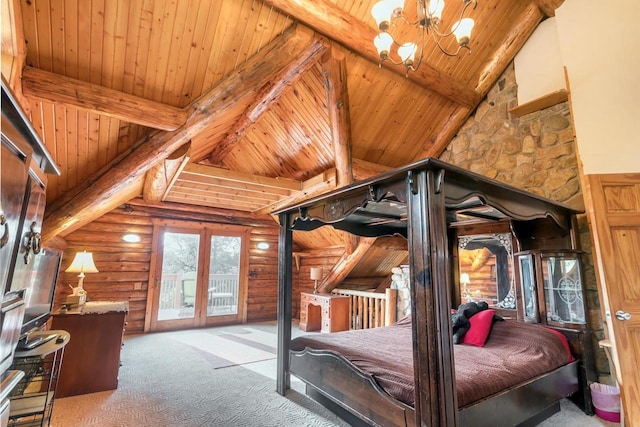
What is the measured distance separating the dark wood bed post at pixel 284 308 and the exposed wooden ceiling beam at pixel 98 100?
1550 mm

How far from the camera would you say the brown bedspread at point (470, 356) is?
81.4 inches

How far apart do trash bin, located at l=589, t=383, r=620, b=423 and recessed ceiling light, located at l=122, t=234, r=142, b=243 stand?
22.4 feet

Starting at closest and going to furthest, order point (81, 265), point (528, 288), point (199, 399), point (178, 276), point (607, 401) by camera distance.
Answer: point (607, 401) < point (199, 399) < point (528, 288) < point (81, 265) < point (178, 276)

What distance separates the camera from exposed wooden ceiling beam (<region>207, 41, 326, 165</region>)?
11.7ft

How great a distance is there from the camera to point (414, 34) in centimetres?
372

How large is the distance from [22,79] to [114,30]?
2.71 feet

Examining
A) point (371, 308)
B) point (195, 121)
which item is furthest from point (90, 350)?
point (371, 308)

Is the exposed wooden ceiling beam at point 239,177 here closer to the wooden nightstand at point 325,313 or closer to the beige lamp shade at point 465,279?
the wooden nightstand at point 325,313

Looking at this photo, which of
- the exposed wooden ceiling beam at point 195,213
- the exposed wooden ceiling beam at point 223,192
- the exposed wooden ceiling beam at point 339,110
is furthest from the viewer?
the exposed wooden ceiling beam at point 195,213

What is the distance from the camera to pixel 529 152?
13.5ft

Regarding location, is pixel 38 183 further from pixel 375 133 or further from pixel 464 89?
pixel 464 89

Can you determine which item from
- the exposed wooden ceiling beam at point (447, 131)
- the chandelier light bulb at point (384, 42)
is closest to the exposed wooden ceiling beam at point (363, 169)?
the exposed wooden ceiling beam at point (447, 131)

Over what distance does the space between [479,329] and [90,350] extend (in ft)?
12.7

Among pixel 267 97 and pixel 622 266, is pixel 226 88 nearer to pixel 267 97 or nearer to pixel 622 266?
pixel 267 97
